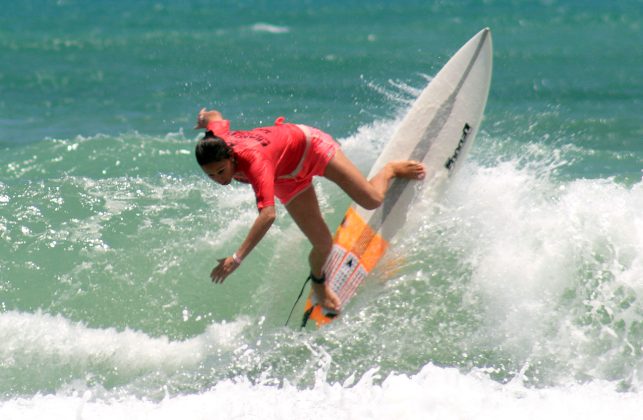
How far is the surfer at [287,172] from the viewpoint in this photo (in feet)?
16.4

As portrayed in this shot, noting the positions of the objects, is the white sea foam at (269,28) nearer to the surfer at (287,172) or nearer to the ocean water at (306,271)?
the ocean water at (306,271)

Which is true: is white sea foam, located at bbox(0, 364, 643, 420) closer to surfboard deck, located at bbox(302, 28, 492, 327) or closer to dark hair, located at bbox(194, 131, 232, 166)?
surfboard deck, located at bbox(302, 28, 492, 327)

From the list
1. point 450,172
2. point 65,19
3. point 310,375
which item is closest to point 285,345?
point 310,375

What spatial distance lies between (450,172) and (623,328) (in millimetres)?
1743

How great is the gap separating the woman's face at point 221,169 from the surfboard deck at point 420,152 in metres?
1.27

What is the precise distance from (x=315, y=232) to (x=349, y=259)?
1.46 ft

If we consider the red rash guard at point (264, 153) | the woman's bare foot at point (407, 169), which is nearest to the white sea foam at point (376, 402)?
the red rash guard at point (264, 153)

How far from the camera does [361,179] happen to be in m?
5.83

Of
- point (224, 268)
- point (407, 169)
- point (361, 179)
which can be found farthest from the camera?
point (407, 169)

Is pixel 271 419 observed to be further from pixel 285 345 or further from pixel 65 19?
pixel 65 19

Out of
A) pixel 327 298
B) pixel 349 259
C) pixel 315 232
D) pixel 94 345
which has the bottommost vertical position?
pixel 94 345

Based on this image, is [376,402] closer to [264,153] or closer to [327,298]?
[327,298]

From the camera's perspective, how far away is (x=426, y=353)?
5680 millimetres

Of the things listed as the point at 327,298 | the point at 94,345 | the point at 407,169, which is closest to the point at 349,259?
the point at 327,298
